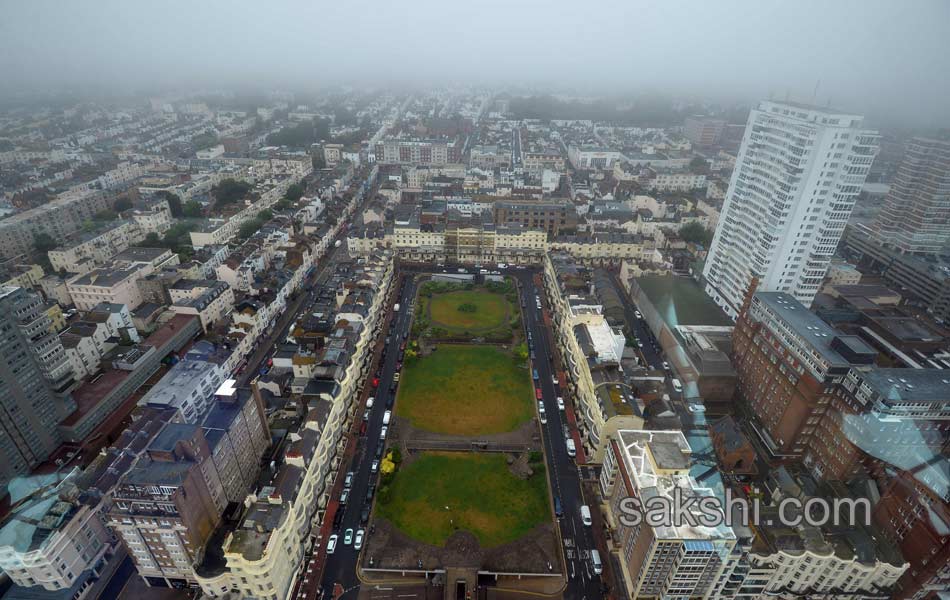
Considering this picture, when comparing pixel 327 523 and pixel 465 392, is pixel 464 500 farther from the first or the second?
pixel 465 392

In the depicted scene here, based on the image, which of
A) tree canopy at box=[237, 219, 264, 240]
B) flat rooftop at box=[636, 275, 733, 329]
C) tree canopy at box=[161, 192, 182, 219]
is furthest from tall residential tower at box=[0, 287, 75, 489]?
flat rooftop at box=[636, 275, 733, 329]

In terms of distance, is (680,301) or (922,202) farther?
(922,202)

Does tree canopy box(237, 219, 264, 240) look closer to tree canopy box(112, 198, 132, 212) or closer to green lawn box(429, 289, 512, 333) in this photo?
tree canopy box(112, 198, 132, 212)

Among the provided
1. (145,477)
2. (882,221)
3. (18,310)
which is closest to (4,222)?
(18,310)

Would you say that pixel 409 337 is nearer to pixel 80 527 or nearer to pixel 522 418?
pixel 522 418

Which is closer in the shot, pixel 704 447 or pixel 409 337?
pixel 704 447

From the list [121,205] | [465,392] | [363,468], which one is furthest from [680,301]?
[121,205]
